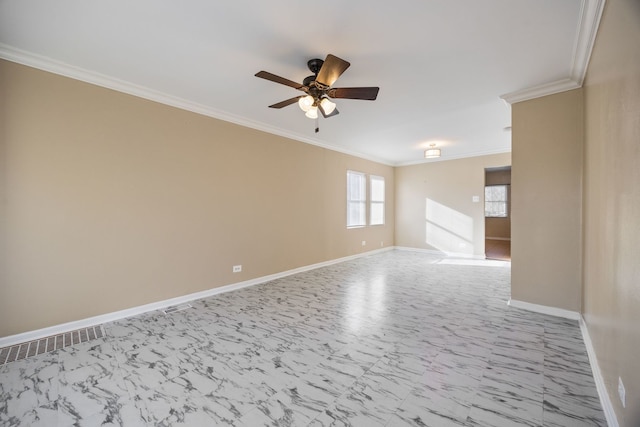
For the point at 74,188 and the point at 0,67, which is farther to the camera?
the point at 74,188

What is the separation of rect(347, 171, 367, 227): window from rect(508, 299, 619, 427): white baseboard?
3869 mm

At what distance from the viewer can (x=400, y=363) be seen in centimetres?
216

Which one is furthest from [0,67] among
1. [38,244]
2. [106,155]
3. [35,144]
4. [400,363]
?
[400,363]

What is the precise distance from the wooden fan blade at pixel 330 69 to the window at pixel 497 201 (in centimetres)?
897

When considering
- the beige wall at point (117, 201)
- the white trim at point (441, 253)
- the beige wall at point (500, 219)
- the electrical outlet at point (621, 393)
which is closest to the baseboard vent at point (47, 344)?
the beige wall at point (117, 201)

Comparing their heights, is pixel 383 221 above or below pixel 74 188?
below

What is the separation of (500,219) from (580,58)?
7967 mm

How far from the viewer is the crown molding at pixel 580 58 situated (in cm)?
189

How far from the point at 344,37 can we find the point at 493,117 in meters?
3.21


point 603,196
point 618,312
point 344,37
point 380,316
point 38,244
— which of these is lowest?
point 380,316

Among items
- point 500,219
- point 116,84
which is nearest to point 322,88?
point 116,84

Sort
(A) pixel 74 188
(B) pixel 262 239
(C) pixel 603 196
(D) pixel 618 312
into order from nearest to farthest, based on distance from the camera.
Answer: (D) pixel 618 312 < (C) pixel 603 196 < (A) pixel 74 188 < (B) pixel 262 239

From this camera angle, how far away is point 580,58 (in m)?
2.50

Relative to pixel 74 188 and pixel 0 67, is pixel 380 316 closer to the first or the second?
pixel 74 188
